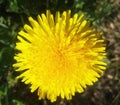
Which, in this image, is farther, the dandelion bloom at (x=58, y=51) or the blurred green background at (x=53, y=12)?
the blurred green background at (x=53, y=12)

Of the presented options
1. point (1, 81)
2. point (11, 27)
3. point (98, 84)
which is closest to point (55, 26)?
point (11, 27)

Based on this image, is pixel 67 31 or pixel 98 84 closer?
pixel 67 31

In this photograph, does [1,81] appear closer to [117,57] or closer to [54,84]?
[54,84]

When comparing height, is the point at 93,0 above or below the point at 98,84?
above

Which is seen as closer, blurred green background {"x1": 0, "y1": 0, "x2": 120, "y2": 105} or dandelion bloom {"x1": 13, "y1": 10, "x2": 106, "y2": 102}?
dandelion bloom {"x1": 13, "y1": 10, "x2": 106, "y2": 102}
